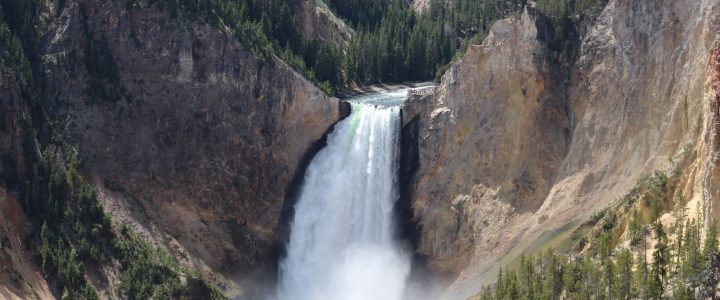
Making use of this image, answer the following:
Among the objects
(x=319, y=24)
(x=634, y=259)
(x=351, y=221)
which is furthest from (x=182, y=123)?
(x=634, y=259)

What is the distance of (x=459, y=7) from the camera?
4801 inches

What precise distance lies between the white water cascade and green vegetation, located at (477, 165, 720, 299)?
13841 mm

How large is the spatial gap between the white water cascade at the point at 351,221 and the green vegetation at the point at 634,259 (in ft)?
45.4

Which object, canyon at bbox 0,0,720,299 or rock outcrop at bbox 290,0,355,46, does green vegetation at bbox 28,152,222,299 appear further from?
rock outcrop at bbox 290,0,355,46

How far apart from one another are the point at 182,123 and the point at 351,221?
1399 centimetres

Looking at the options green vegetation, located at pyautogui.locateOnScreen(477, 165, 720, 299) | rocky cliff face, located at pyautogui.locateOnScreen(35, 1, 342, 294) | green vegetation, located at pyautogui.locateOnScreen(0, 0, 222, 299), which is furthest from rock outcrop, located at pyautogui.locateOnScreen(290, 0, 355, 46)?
green vegetation, located at pyautogui.locateOnScreen(477, 165, 720, 299)

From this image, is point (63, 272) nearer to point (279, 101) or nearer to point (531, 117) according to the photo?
point (279, 101)

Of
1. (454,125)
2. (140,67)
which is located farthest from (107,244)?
(454,125)

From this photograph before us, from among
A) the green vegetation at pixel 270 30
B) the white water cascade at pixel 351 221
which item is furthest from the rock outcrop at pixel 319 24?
the white water cascade at pixel 351 221

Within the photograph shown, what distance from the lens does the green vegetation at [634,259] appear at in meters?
48.8

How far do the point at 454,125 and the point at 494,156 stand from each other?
411 cm

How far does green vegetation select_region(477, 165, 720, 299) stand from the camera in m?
48.8

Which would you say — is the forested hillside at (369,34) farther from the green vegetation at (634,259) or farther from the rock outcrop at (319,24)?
the green vegetation at (634,259)

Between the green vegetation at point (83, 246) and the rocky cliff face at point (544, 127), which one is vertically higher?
the rocky cliff face at point (544, 127)
